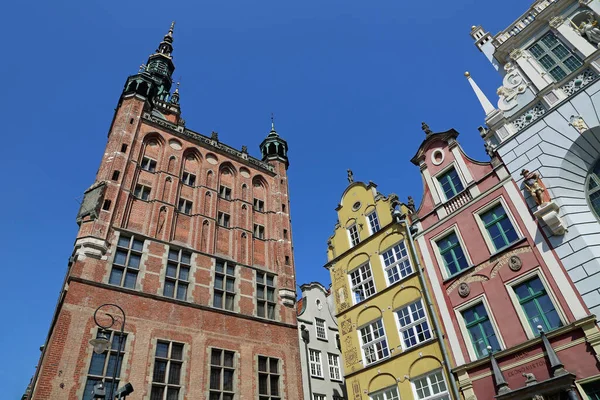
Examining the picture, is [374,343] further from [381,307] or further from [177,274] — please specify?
[177,274]

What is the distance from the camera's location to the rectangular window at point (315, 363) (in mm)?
24984

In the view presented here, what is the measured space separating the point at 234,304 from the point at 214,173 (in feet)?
31.5

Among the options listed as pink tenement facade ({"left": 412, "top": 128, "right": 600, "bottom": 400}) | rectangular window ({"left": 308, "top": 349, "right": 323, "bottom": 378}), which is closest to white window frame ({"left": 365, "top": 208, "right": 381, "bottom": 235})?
pink tenement facade ({"left": 412, "top": 128, "right": 600, "bottom": 400})

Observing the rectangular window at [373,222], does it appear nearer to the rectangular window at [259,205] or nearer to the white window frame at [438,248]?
the white window frame at [438,248]

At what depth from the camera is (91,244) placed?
64.2 ft

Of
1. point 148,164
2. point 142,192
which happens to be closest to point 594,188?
point 142,192

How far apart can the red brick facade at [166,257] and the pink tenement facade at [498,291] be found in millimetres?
10580

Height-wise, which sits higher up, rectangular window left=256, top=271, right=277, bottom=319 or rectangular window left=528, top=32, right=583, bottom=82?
rectangular window left=528, top=32, right=583, bottom=82

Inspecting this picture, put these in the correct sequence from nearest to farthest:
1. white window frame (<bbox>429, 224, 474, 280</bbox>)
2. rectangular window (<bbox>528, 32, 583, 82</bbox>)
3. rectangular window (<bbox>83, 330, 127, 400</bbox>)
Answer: white window frame (<bbox>429, 224, 474, 280</bbox>) < rectangular window (<bbox>83, 330, 127, 400</bbox>) < rectangular window (<bbox>528, 32, 583, 82</bbox>)

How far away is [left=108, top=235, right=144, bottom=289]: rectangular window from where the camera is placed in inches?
779

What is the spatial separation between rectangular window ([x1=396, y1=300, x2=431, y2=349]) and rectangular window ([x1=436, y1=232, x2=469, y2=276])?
1.94m

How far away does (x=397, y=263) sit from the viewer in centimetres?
1816

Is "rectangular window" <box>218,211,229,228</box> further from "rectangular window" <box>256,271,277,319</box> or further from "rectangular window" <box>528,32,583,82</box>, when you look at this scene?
"rectangular window" <box>528,32,583,82</box>

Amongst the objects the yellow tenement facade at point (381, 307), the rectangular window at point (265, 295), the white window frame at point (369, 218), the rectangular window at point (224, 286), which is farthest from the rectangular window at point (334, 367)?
the white window frame at point (369, 218)
